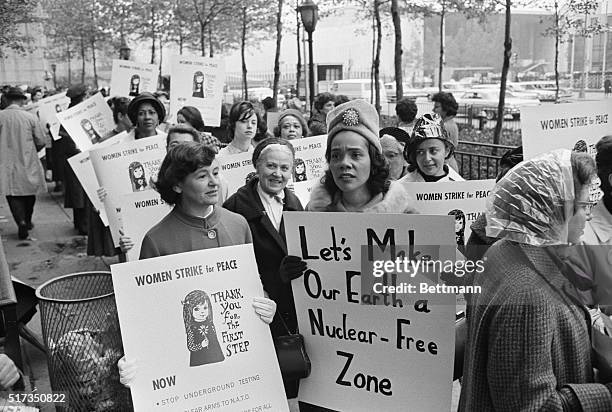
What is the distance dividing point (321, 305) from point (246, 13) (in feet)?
64.8

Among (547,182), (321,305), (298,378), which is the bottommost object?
(298,378)

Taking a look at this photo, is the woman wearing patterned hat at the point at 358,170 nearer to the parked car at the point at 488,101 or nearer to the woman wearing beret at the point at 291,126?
the woman wearing beret at the point at 291,126

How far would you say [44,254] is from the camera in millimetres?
8109

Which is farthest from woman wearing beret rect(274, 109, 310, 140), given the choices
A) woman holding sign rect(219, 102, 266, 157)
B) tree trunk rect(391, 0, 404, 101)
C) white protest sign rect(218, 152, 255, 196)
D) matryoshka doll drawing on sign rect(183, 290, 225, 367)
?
tree trunk rect(391, 0, 404, 101)

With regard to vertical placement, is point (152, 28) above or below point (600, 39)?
above

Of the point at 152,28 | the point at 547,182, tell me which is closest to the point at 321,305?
the point at 547,182

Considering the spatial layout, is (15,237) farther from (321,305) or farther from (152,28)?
(152,28)

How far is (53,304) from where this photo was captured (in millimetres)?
3322

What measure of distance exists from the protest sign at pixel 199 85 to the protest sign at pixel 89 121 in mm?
976

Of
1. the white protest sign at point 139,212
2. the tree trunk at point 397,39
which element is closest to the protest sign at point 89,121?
the white protest sign at point 139,212

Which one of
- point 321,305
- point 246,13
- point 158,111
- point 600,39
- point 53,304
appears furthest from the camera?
point 246,13

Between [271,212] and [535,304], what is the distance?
2.10 m

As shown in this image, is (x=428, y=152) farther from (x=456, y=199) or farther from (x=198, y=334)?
(x=198, y=334)

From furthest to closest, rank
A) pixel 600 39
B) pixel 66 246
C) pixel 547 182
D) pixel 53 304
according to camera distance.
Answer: pixel 600 39
pixel 66 246
pixel 53 304
pixel 547 182
